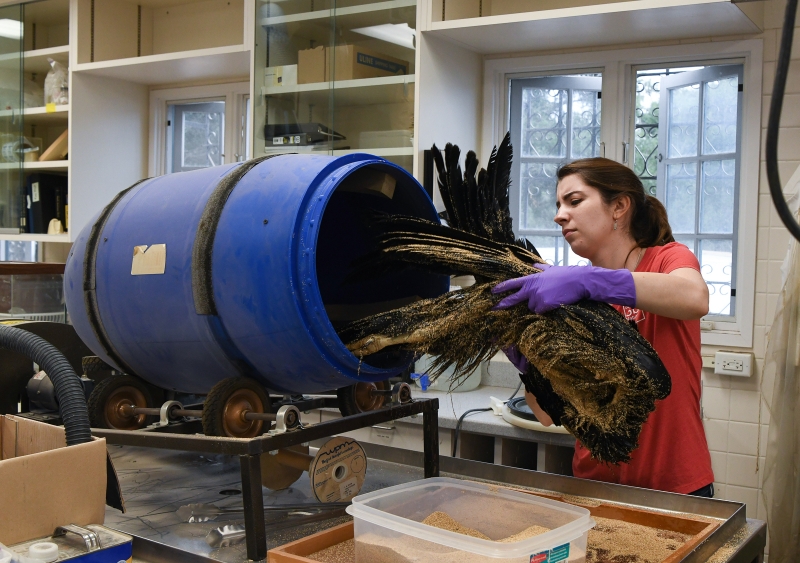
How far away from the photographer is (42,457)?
3.24 ft

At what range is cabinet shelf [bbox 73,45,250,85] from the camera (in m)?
3.50

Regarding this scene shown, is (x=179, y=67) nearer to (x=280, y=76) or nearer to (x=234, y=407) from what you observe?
(x=280, y=76)

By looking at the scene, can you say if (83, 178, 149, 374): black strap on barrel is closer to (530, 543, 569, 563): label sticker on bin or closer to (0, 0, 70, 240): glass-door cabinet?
(530, 543, 569, 563): label sticker on bin

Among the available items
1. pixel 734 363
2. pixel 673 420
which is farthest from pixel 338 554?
pixel 734 363

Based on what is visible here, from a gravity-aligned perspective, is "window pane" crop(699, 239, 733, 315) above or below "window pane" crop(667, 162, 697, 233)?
below

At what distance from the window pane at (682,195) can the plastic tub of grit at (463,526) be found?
207cm

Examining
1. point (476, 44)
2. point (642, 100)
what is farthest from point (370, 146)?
point (642, 100)

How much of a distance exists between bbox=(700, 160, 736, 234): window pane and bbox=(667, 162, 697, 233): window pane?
0.04 metres

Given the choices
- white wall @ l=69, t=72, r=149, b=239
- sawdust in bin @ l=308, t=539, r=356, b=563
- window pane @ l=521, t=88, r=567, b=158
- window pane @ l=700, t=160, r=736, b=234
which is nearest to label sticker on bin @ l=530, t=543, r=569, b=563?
sawdust in bin @ l=308, t=539, r=356, b=563

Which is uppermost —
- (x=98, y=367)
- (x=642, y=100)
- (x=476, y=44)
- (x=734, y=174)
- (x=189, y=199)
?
(x=476, y=44)

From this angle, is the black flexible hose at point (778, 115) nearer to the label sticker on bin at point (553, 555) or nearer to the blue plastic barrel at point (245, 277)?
the label sticker on bin at point (553, 555)

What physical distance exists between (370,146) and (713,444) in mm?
1749

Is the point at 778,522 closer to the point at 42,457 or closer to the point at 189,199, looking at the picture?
the point at 189,199

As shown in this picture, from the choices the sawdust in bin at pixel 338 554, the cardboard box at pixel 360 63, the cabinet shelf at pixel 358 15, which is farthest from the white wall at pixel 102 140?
the sawdust in bin at pixel 338 554
